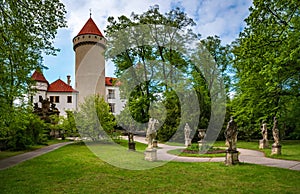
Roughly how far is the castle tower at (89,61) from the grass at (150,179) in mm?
22916

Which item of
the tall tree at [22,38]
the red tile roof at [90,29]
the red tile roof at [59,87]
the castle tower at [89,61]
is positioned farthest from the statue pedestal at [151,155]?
the red tile roof at [59,87]

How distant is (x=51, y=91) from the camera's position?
39625mm

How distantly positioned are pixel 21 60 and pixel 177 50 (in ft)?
57.9

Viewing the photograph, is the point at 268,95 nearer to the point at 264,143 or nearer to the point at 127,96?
the point at 264,143

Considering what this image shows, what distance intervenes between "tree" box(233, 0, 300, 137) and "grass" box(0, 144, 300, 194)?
9.70ft

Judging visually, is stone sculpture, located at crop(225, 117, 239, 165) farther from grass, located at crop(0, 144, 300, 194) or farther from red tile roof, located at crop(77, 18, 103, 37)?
red tile roof, located at crop(77, 18, 103, 37)

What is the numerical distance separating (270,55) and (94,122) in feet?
52.8

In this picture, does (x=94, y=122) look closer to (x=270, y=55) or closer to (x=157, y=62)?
(x=157, y=62)

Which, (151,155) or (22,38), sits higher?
(22,38)

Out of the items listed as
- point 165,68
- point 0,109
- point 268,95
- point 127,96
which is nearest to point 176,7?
point 165,68

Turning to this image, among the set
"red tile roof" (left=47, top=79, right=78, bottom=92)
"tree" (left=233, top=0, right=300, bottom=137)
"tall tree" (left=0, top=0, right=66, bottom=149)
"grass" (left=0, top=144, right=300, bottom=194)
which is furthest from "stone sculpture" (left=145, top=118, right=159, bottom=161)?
"red tile roof" (left=47, top=79, right=78, bottom=92)

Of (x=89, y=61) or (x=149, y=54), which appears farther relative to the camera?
(x=89, y=61)

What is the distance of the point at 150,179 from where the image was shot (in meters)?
7.90

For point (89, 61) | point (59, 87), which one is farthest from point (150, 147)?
point (59, 87)
